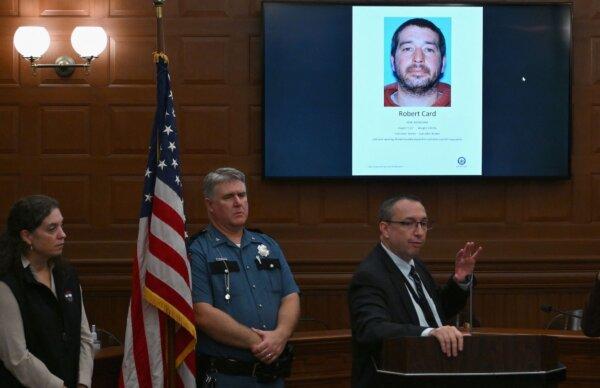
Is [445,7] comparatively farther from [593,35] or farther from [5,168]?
[5,168]

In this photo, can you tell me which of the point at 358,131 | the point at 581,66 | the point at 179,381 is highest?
the point at 581,66

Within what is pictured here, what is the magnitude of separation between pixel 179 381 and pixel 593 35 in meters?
4.68

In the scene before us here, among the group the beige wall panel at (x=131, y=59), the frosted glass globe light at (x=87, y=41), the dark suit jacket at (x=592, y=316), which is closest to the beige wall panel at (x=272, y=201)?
the beige wall panel at (x=131, y=59)

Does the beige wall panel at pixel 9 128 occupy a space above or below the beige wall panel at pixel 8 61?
below

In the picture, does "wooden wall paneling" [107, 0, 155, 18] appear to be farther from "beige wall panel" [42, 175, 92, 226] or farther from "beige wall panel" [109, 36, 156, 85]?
"beige wall panel" [42, 175, 92, 226]

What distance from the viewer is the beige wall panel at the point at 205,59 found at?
26.1ft

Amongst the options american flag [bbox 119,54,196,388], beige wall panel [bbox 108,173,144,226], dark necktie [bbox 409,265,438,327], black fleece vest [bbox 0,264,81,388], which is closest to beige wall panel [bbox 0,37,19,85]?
beige wall panel [bbox 108,173,144,226]

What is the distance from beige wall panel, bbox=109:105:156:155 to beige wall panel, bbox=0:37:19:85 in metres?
0.76

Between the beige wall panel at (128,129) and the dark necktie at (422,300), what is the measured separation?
4013mm

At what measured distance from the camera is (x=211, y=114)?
8000mm

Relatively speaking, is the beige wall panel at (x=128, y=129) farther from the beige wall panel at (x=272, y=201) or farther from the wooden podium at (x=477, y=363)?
the wooden podium at (x=477, y=363)

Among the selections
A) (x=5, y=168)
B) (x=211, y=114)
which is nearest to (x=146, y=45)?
(x=211, y=114)

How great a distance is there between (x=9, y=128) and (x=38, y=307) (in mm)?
3894

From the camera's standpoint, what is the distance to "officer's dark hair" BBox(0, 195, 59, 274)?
14.3ft
